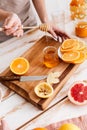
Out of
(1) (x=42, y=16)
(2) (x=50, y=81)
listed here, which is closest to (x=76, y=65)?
(2) (x=50, y=81)

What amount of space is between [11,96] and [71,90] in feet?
0.80

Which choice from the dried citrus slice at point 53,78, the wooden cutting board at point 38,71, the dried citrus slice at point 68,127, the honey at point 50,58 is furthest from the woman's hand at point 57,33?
the dried citrus slice at point 68,127

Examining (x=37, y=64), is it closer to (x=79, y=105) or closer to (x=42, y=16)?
(x=79, y=105)

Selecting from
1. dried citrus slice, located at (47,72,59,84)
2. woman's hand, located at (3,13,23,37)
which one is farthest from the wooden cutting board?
woman's hand, located at (3,13,23,37)

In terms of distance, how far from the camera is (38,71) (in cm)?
123

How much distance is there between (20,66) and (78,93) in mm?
295

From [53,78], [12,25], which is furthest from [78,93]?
[12,25]

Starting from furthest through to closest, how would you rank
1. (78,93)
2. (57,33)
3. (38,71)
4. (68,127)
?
1. (57,33)
2. (38,71)
3. (78,93)
4. (68,127)

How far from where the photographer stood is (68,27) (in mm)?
1554

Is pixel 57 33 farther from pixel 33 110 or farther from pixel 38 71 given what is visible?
pixel 33 110

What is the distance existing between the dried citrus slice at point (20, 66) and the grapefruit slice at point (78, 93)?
22 cm

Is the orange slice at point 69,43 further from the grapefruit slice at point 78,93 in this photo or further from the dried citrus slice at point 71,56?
the grapefruit slice at point 78,93

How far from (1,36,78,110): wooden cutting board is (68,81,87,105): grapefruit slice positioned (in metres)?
0.06

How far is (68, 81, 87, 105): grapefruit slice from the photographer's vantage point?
1075 mm
